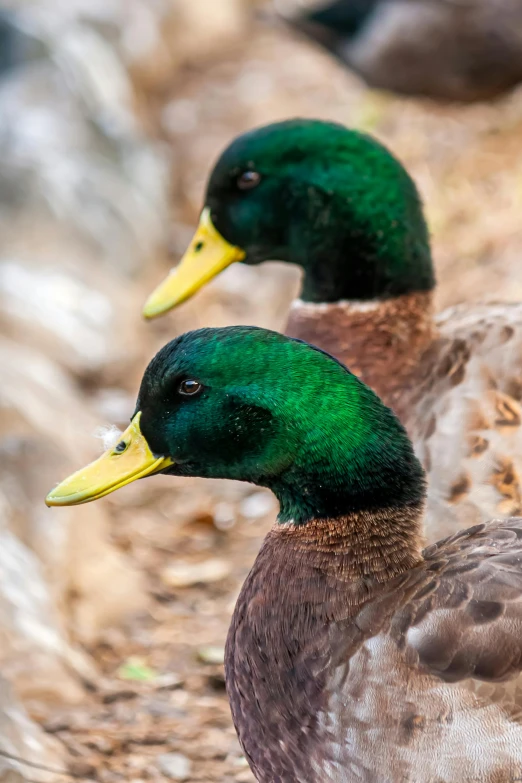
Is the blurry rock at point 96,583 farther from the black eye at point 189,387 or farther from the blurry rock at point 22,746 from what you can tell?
the black eye at point 189,387

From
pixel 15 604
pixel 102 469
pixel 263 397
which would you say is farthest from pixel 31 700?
pixel 263 397

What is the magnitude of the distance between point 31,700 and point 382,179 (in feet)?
5.89

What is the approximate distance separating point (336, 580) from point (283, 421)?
321mm

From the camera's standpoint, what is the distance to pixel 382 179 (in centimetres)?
320

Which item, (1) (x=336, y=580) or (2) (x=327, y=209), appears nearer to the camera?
(1) (x=336, y=580)

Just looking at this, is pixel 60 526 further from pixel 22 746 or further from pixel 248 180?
pixel 248 180

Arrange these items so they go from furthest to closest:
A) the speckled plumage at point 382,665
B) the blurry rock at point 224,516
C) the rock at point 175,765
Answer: the blurry rock at point 224,516, the rock at point 175,765, the speckled plumage at point 382,665

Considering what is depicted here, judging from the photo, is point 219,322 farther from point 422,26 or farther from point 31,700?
point 31,700

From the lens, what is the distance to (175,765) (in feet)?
9.18

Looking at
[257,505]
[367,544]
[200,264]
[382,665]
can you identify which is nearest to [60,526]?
[200,264]

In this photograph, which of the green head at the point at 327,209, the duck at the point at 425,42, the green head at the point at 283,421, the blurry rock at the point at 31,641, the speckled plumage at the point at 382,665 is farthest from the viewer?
the duck at the point at 425,42

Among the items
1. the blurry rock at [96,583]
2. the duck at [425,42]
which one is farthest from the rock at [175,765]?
the duck at [425,42]

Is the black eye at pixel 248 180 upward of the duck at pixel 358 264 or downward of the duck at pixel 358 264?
Result: upward

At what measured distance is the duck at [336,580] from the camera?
1.85 m
